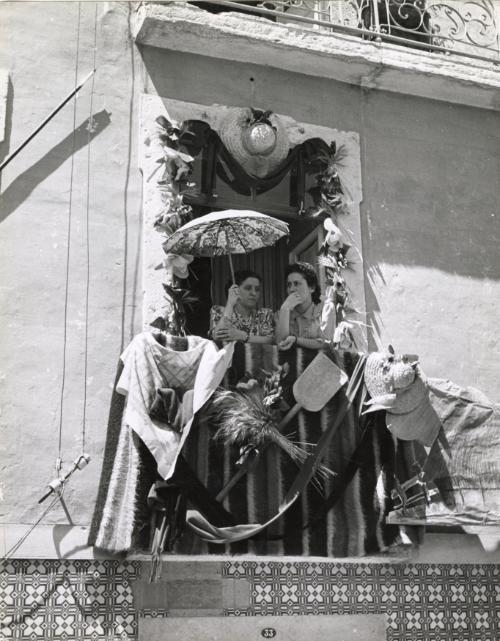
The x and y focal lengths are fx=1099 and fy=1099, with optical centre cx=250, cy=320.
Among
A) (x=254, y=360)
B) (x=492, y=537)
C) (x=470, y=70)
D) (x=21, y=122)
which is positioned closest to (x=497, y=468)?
(x=492, y=537)

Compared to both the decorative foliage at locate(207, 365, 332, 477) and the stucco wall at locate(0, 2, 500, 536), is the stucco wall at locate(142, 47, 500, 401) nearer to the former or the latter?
the stucco wall at locate(0, 2, 500, 536)

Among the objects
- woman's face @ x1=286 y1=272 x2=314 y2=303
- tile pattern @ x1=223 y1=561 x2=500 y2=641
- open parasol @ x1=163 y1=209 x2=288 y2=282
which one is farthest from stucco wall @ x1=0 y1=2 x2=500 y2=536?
tile pattern @ x1=223 y1=561 x2=500 y2=641

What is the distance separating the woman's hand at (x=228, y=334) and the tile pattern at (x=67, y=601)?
1801mm

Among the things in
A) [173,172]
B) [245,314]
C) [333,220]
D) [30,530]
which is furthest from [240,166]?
[30,530]

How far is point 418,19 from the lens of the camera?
10.7m

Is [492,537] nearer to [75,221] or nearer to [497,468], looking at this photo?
[497,468]

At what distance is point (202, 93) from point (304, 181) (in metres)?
1.13

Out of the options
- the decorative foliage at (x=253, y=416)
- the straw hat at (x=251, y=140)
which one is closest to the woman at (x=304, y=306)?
the decorative foliage at (x=253, y=416)

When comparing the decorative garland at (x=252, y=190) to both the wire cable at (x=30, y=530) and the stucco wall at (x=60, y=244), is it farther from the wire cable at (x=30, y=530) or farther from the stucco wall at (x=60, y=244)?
the wire cable at (x=30, y=530)

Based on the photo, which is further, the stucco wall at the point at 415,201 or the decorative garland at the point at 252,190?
the stucco wall at the point at 415,201

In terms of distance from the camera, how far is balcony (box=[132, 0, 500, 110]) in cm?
898

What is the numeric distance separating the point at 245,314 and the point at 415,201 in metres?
1.99

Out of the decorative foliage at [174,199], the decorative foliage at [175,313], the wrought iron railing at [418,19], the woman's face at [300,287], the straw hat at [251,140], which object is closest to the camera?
the decorative foliage at [175,313]

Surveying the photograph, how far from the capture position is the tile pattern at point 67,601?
24.4ft
